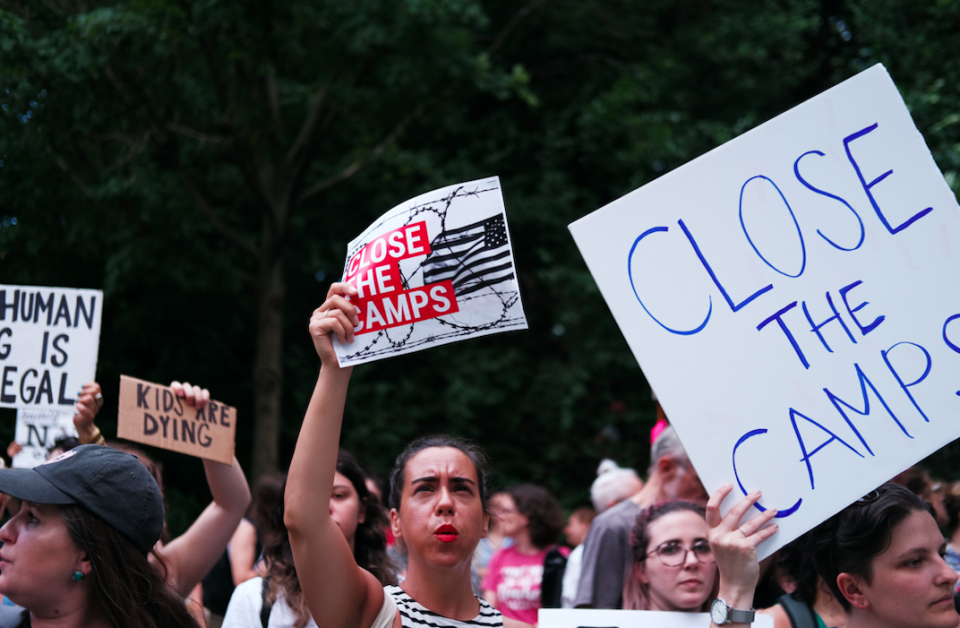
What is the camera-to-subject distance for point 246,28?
7629mm

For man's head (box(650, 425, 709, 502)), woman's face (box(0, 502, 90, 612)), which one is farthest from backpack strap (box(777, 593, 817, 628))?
woman's face (box(0, 502, 90, 612))

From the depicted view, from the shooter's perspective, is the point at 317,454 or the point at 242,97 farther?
the point at 242,97

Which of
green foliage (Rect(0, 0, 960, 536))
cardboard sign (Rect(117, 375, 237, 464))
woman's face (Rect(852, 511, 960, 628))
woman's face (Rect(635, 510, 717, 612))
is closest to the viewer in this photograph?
woman's face (Rect(852, 511, 960, 628))

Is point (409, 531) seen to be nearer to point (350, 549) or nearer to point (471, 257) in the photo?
point (350, 549)

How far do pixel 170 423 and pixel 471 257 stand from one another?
66.3 inches

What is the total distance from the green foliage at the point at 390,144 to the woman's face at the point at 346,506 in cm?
330

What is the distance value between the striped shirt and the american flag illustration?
0.85 meters

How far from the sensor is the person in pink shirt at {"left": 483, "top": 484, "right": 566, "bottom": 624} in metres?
5.32

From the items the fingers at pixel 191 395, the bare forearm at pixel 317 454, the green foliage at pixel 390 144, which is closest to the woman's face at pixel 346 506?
the fingers at pixel 191 395

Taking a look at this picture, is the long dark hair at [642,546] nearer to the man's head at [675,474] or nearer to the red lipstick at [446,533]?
the man's head at [675,474]

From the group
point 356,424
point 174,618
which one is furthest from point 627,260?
point 356,424

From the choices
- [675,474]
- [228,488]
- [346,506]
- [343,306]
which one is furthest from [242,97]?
[343,306]

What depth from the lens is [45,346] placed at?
3514 millimetres

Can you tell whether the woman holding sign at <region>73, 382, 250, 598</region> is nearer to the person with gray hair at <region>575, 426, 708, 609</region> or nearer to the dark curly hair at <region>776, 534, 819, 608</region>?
the person with gray hair at <region>575, 426, 708, 609</region>
